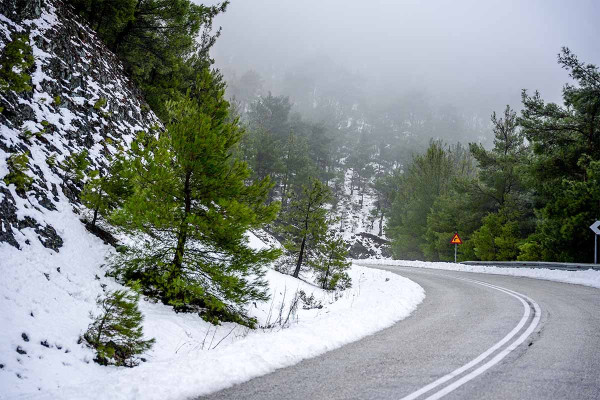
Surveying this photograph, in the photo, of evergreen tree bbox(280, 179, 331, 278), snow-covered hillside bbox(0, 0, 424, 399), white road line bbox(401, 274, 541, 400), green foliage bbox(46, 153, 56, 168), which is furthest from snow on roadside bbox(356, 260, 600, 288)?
green foliage bbox(46, 153, 56, 168)

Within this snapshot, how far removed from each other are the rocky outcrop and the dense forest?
955mm

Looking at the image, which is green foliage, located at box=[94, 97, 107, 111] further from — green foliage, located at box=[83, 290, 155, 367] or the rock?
green foliage, located at box=[83, 290, 155, 367]

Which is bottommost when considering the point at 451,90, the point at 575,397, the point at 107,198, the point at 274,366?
the point at 274,366

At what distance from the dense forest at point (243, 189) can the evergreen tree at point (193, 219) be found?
0.03m

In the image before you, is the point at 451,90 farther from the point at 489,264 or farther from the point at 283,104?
the point at 489,264

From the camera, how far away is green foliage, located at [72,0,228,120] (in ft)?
52.6

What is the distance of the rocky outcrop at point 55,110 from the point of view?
7.20 meters

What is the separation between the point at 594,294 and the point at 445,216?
67.1 ft

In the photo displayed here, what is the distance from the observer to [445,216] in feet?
102

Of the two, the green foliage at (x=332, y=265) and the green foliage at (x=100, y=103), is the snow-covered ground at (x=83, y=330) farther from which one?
the green foliage at (x=332, y=265)

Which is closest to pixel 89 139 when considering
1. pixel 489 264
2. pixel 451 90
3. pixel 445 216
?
pixel 489 264

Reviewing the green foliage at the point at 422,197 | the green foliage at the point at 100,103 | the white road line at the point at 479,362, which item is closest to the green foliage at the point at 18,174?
the green foliage at the point at 100,103

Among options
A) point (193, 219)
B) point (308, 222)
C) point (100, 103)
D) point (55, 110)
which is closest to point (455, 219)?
point (308, 222)

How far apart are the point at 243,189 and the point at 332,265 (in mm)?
12186
